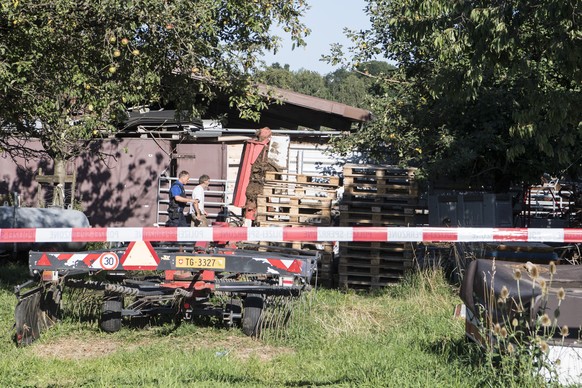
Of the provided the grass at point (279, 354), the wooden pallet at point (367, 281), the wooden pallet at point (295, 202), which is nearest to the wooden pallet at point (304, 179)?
the wooden pallet at point (295, 202)

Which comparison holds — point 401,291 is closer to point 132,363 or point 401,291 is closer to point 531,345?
point 132,363

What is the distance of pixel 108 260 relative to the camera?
26.1 feet

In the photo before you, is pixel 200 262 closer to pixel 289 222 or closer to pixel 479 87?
pixel 289 222

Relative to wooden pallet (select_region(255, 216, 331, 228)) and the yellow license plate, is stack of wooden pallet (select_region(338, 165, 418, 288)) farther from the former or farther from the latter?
the yellow license plate

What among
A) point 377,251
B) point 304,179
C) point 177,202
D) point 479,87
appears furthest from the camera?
point 177,202

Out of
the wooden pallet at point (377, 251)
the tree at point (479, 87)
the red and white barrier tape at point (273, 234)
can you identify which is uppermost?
the tree at point (479, 87)

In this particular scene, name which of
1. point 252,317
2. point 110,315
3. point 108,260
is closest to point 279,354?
point 252,317

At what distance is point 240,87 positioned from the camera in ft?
39.7

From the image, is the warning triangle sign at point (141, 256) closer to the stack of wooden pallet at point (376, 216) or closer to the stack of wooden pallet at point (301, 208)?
the stack of wooden pallet at point (376, 216)

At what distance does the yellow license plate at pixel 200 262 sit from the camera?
8117mm

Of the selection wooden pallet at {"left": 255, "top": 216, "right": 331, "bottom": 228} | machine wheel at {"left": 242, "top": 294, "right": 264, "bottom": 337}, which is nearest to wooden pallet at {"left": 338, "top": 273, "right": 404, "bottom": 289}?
wooden pallet at {"left": 255, "top": 216, "right": 331, "bottom": 228}

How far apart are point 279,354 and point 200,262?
3.94 ft

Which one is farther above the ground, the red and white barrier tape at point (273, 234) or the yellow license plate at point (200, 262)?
the red and white barrier tape at point (273, 234)

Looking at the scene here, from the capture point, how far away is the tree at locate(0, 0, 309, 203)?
32.7 feet
